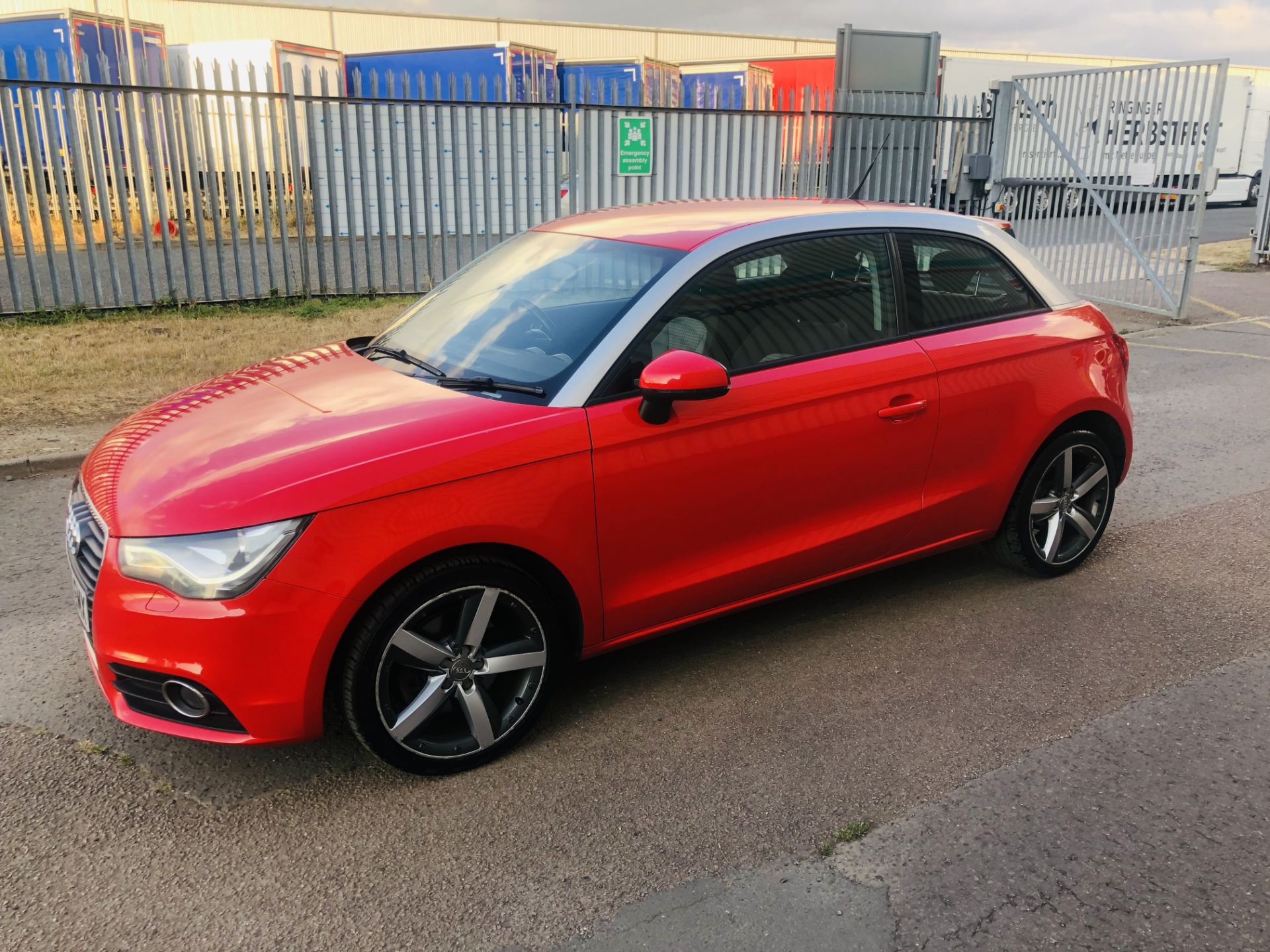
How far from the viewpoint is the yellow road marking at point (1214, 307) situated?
1275cm

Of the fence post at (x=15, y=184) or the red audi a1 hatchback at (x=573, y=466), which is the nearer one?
the red audi a1 hatchback at (x=573, y=466)

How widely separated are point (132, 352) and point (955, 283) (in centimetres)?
763

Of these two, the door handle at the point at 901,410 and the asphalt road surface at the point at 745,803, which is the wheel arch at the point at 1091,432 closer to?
the asphalt road surface at the point at 745,803

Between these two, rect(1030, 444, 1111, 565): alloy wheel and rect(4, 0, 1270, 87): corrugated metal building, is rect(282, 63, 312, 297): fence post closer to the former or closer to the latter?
rect(1030, 444, 1111, 565): alloy wheel

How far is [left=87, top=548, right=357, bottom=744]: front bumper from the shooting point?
9.00ft

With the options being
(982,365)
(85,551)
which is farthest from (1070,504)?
(85,551)

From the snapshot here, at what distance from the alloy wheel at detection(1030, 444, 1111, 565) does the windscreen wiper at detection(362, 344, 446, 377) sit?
2.65 m

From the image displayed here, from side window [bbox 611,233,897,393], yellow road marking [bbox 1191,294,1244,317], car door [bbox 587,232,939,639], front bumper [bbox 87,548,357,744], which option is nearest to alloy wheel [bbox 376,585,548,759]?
front bumper [bbox 87,548,357,744]

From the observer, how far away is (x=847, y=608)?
4426mm

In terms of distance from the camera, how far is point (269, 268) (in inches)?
456

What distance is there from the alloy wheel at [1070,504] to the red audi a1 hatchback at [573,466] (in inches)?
0.6

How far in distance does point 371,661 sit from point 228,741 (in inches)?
17.8

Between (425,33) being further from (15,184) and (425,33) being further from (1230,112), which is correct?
(15,184)

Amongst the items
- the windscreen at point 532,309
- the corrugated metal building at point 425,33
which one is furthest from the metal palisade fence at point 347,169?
the corrugated metal building at point 425,33
